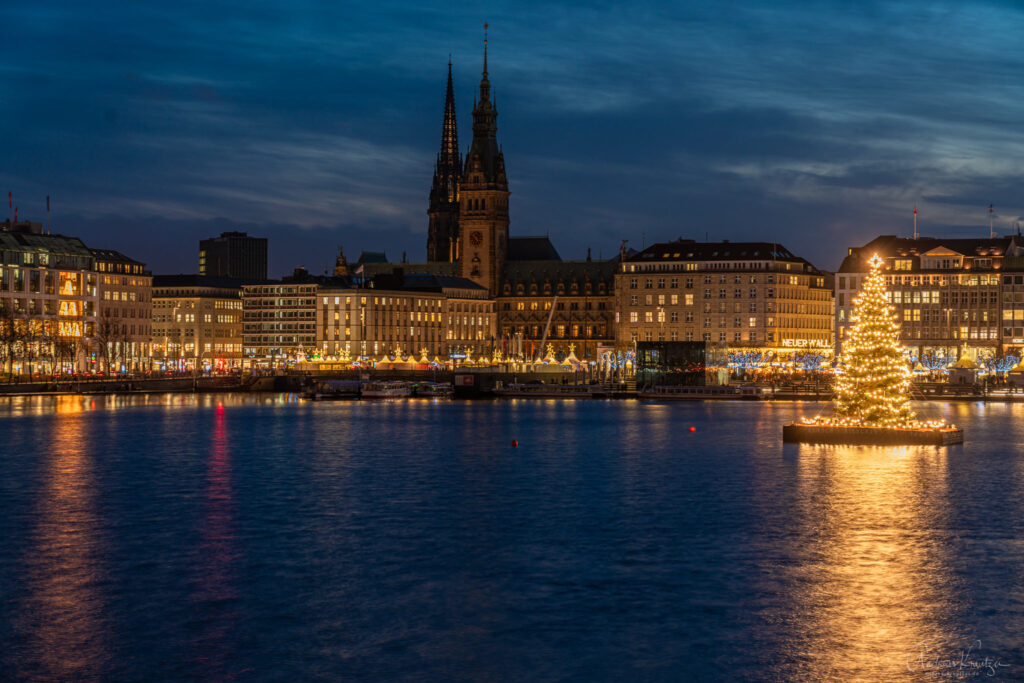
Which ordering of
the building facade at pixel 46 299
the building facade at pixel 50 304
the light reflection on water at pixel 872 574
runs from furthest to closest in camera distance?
the building facade at pixel 50 304
the building facade at pixel 46 299
the light reflection on water at pixel 872 574

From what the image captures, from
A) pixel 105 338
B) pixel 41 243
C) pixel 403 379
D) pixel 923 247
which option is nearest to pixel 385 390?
pixel 403 379

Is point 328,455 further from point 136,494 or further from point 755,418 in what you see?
point 755,418

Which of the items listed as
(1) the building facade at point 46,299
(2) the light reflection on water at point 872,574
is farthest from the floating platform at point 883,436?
(1) the building facade at point 46,299

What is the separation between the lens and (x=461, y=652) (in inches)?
977

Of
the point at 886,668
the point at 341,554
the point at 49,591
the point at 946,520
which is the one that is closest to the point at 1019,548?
the point at 946,520

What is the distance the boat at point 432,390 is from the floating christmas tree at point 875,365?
95.7 meters

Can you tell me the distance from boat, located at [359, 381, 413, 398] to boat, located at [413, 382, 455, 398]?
1214mm

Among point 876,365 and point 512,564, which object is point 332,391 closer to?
point 876,365

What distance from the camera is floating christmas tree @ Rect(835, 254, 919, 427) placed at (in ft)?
210

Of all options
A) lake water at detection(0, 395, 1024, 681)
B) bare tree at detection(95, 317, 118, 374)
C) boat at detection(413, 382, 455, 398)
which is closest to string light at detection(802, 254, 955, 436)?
lake water at detection(0, 395, 1024, 681)

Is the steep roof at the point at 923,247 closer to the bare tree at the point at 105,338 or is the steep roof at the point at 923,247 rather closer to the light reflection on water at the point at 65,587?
the bare tree at the point at 105,338

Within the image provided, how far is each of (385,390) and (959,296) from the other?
249 feet

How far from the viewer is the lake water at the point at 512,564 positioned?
24484mm

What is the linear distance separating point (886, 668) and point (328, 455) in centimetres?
4642
